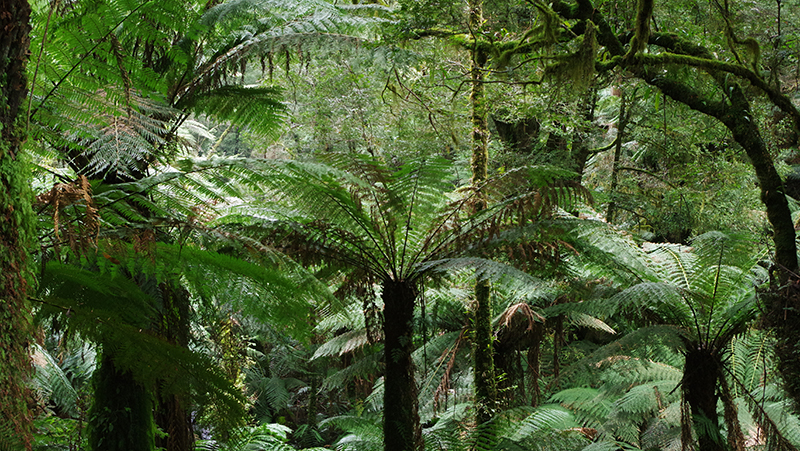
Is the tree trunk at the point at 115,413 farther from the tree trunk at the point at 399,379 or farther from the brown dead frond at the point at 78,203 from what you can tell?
the tree trunk at the point at 399,379

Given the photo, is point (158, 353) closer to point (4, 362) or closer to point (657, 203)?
point (4, 362)

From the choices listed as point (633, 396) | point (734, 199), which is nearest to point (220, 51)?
point (633, 396)

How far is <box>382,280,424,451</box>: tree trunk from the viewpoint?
92.2 inches

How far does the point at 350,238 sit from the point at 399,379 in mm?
680

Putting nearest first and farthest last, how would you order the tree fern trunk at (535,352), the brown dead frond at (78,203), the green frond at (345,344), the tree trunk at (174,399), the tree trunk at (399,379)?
the brown dead frond at (78,203), the tree trunk at (174,399), the tree trunk at (399,379), the tree fern trunk at (535,352), the green frond at (345,344)

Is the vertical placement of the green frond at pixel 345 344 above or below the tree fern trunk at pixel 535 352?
above

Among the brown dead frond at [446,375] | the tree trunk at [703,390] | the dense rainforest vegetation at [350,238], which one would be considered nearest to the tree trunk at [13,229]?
the dense rainforest vegetation at [350,238]

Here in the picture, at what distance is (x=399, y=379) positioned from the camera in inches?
93.7

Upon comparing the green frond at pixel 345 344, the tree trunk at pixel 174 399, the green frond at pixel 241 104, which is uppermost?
the green frond at pixel 241 104

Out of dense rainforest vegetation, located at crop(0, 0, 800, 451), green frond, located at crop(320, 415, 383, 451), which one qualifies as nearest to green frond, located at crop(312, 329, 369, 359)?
dense rainforest vegetation, located at crop(0, 0, 800, 451)

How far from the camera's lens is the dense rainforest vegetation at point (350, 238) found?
148cm

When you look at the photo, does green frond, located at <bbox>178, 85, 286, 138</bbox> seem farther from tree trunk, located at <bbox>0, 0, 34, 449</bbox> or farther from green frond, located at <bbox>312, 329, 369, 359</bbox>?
green frond, located at <bbox>312, 329, 369, 359</bbox>

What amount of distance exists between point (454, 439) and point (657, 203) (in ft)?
11.0

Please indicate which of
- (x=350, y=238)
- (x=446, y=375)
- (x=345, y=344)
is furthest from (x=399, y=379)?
(x=345, y=344)
